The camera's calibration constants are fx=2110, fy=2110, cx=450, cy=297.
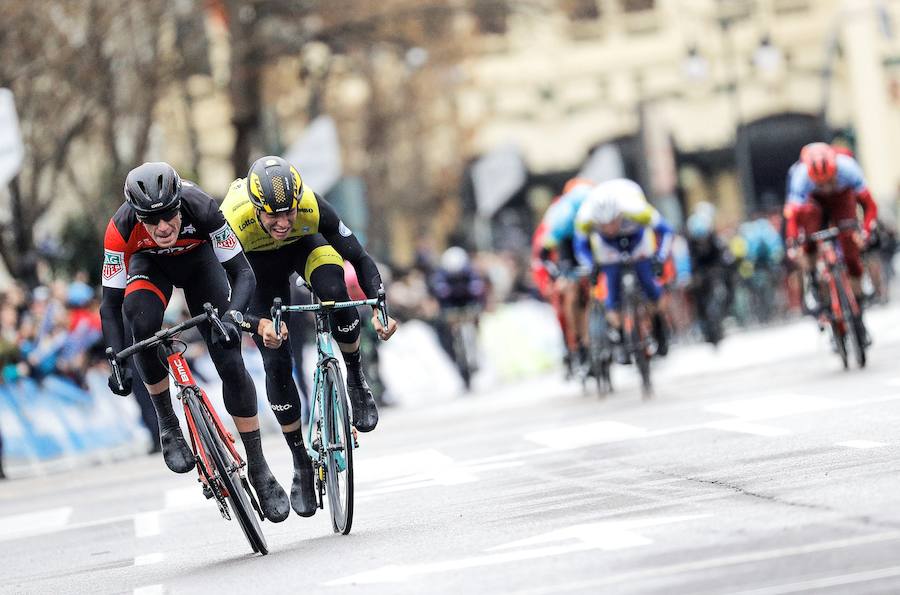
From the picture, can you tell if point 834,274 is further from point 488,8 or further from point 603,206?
point 488,8

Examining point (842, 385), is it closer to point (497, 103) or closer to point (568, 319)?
point (568, 319)

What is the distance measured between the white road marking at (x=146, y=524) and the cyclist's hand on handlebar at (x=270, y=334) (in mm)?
2285

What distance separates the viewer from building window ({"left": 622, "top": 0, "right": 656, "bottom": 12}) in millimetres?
64812

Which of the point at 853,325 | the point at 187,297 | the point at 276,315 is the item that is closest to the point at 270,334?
the point at 276,315

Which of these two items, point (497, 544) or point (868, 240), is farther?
point (868, 240)

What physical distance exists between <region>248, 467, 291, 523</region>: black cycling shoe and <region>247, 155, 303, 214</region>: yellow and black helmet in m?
1.33

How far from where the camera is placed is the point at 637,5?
64938 millimetres

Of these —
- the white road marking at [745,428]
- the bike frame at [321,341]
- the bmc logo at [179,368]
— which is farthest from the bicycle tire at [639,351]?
the bmc logo at [179,368]

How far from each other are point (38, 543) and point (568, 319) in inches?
346

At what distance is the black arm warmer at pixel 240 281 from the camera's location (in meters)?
10.2

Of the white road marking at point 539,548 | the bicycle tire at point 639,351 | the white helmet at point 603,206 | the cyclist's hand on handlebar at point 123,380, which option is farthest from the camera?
the bicycle tire at point 639,351

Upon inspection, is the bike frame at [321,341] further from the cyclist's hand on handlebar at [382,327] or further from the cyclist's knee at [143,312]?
the cyclist's knee at [143,312]

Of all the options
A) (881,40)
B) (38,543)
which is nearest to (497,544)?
(38,543)

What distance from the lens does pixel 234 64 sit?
→ 31719 mm
